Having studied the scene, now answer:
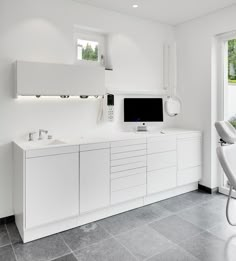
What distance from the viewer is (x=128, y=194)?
9.87ft

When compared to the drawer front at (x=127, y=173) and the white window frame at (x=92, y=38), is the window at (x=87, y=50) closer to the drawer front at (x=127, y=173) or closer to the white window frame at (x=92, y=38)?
the white window frame at (x=92, y=38)

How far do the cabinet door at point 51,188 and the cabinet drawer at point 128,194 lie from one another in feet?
1.64

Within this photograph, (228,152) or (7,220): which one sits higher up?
(228,152)

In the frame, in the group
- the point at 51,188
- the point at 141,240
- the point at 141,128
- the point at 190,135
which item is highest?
the point at 141,128

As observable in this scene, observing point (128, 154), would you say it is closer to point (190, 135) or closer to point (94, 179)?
point (94, 179)

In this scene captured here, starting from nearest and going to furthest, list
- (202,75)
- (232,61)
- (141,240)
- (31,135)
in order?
(141,240) → (31,135) → (232,61) → (202,75)

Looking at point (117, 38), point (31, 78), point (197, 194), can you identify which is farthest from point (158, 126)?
point (31, 78)

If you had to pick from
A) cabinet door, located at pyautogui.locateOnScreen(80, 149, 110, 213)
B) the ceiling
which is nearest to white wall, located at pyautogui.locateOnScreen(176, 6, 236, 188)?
the ceiling

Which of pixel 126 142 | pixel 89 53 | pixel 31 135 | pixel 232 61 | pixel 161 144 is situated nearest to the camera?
pixel 31 135

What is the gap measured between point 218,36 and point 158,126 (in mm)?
1634

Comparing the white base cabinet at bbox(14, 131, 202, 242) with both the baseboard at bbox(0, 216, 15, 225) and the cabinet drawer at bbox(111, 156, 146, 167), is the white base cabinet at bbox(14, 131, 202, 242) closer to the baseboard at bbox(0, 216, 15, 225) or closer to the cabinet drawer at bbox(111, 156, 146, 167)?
the cabinet drawer at bbox(111, 156, 146, 167)

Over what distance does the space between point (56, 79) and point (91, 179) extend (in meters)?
1.21

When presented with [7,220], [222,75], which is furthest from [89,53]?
[7,220]

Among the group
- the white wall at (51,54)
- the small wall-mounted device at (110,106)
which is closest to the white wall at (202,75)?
the white wall at (51,54)
